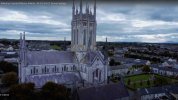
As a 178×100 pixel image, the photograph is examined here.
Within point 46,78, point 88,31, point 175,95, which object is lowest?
point 175,95

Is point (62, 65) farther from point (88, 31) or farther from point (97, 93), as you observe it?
point (97, 93)

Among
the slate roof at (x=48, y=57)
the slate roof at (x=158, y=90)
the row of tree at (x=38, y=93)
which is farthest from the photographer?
the slate roof at (x=48, y=57)

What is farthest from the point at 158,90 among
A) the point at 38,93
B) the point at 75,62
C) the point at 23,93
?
the point at 23,93

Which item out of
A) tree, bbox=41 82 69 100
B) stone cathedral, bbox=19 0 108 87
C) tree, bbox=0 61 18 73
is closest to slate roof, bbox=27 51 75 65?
stone cathedral, bbox=19 0 108 87

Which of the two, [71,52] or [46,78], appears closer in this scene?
[46,78]

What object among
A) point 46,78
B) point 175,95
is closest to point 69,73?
point 46,78

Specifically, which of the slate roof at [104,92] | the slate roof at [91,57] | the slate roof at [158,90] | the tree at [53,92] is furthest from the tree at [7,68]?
the slate roof at [158,90]

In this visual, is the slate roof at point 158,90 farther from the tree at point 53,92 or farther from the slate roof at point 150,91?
the tree at point 53,92
